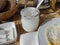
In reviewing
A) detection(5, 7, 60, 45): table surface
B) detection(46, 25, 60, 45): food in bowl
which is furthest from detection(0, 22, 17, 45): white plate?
detection(46, 25, 60, 45): food in bowl

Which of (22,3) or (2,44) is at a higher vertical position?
(22,3)

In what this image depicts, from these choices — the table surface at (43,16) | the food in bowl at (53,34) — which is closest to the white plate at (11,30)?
the table surface at (43,16)

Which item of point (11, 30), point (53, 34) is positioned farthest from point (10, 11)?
point (53, 34)

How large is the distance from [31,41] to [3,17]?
0.16 metres

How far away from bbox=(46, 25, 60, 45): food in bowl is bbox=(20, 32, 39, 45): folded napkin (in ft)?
0.16

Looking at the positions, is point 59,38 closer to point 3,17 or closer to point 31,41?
point 31,41

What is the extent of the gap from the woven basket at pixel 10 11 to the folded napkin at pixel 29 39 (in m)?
0.11

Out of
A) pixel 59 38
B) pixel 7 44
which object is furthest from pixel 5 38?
pixel 59 38

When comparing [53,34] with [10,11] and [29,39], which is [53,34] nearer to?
[29,39]

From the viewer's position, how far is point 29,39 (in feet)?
2.06

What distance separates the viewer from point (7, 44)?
62 cm

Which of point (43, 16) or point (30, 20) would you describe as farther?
point (43, 16)

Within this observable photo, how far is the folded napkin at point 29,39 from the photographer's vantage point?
614 mm

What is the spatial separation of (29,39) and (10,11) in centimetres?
15
